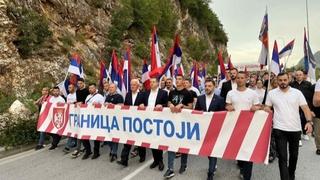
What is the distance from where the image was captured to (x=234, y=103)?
21.9ft

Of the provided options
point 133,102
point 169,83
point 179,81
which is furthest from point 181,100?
point 169,83

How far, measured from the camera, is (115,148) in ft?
27.7

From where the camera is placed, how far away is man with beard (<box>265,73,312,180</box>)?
5.91 metres

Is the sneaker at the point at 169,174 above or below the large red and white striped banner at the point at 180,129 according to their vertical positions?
→ below

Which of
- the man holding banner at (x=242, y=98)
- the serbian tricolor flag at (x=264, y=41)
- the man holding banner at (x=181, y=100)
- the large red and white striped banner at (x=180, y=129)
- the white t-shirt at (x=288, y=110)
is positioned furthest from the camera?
the man holding banner at (x=181, y=100)

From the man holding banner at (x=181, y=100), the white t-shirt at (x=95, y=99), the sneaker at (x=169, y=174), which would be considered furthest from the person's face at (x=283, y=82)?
the white t-shirt at (x=95, y=99)

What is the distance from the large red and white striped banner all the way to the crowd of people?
0.53 feet

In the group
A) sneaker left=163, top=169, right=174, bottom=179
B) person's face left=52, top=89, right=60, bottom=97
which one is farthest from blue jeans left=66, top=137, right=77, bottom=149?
sneaker left=163, top=169, right=174, bottom=179

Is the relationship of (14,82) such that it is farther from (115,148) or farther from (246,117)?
(246,117)

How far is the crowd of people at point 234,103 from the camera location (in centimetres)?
594

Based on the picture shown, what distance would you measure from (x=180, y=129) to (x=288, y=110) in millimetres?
2044

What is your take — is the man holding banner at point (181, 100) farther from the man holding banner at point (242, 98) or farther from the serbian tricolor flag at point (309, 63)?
the serbian tricolor flag at point (309, 63)

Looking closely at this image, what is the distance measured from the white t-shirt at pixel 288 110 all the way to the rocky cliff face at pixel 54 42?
11796 millimetres

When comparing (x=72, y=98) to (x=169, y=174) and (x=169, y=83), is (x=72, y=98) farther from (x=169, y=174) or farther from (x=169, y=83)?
(x=169, y=174)
